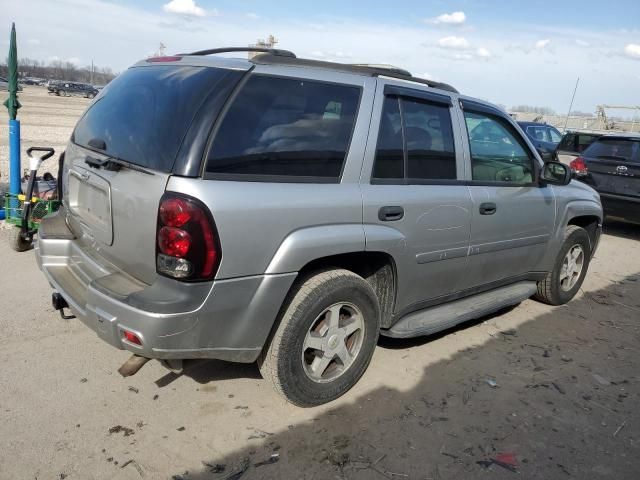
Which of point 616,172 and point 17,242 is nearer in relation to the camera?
point 17,242

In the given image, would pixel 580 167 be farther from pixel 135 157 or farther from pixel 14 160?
pixel 14 160

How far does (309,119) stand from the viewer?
299 centimetres

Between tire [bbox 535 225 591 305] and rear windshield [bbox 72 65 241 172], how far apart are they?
145 inches

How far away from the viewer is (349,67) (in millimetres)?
3340

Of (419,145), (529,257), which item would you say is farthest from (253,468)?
(529,257)

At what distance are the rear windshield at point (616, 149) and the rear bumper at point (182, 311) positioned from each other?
7.61 meters

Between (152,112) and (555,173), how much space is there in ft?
10.9

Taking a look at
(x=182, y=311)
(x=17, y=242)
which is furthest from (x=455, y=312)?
(x=17, y=242)

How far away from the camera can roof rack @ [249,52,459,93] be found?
298 cm

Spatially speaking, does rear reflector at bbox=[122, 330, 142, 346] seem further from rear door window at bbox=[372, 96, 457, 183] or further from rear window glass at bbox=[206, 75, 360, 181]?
rear door window at bbox=[372, 96, 457, 183]

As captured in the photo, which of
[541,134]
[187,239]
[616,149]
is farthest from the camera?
[541,134]

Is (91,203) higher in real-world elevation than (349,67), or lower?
lower

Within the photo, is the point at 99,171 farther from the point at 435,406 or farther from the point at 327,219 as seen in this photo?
the point at 435,406

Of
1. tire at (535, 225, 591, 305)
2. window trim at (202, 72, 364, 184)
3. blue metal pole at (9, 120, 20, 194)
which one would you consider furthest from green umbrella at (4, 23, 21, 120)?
tire at (535, 225, 591, 305)
